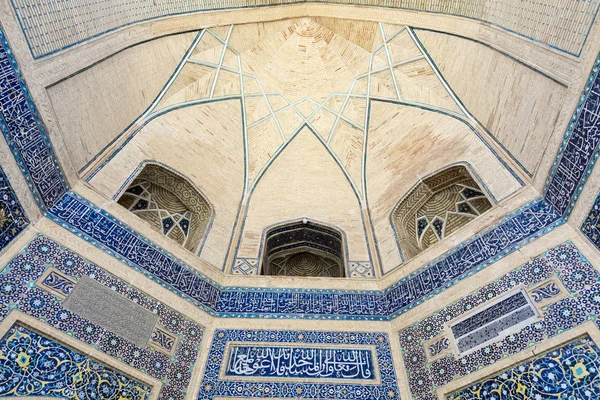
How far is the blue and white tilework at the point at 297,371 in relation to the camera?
3326 millimetres

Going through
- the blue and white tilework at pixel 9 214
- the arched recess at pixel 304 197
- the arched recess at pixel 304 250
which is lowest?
the blue and white tilework at pixel 9 214

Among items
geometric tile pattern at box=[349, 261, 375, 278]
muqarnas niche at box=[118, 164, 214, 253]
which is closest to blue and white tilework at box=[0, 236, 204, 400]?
muqarnas niche at box=[118, 164, 214, 253]

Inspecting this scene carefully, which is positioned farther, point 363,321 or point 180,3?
point 180,3

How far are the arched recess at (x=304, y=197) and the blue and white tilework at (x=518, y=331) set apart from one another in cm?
139

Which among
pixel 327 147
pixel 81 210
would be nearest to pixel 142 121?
pixel 81 210

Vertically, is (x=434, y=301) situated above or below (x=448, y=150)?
below

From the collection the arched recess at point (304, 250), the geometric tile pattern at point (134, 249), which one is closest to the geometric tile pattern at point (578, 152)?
the arched recess at point (304, 250)

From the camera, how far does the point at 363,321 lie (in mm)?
3965

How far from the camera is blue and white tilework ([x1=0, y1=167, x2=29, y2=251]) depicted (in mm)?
3059

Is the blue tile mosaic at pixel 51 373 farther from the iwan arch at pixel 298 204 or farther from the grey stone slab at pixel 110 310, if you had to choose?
the grey stone slab at pixel 110 310

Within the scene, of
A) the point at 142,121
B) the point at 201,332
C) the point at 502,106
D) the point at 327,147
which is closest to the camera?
the point at 201,332

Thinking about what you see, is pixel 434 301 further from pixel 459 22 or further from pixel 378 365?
pixel 459 22

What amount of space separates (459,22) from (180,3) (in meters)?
→ 3.62

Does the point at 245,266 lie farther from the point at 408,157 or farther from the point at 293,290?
the point at 408,157
